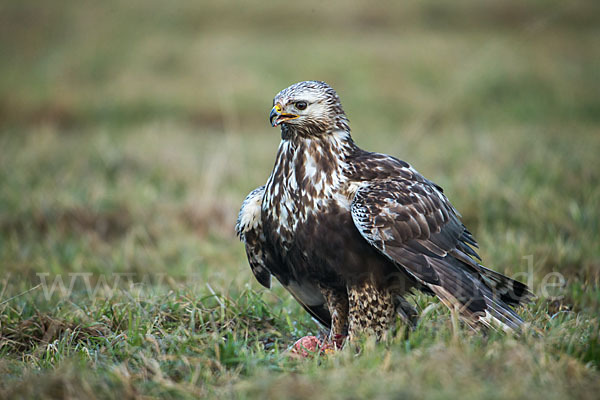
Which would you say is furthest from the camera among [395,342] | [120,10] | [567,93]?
[120,10]

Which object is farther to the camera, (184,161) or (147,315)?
(184,161)

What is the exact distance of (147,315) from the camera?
3.87 metres

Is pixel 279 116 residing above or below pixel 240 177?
above

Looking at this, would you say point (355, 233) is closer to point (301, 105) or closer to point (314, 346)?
point (314, 346)

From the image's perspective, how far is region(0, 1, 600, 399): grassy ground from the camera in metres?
2.96

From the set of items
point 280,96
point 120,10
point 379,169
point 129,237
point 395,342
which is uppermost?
point 120,10

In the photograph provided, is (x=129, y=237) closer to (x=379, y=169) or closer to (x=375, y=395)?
(x=379, y=169)

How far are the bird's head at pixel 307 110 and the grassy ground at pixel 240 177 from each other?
3.84 feet

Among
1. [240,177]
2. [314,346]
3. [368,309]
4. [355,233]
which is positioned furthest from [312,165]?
[240,177]

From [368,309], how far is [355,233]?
17.4 inches

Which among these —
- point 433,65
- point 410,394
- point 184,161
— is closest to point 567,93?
point 433,65

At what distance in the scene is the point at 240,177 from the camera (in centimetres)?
813

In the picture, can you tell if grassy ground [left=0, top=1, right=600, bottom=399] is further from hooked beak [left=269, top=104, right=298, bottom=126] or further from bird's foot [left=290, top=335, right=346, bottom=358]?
hooked beak [left=269, top=104, right=298, bottom=126]

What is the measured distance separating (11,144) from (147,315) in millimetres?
6580
